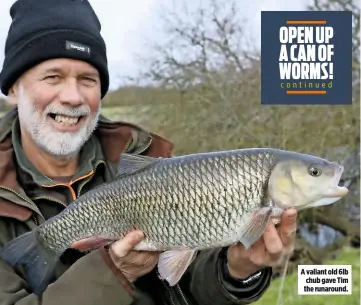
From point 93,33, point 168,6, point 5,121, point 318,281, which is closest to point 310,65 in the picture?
point 168,6

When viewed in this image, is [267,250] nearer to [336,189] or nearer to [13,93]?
[336,189]

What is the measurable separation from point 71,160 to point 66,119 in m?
0.12

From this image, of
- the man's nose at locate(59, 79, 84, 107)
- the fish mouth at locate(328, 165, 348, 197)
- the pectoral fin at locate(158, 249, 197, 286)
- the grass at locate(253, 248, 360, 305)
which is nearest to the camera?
the fish mouth at locate(328, 165, 348, 197)

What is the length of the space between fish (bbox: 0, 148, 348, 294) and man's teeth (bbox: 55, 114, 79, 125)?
234mm

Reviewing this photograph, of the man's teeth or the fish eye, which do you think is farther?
the man's teeth

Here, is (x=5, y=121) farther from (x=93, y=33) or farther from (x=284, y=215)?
(x=284, y=215)

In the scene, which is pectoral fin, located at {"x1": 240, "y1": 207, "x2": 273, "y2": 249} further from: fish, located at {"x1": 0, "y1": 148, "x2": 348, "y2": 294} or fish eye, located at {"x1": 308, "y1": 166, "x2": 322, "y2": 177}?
fish eye, located at {"x1": 308, "y1": 166, "x2": 322, "y2": 177}

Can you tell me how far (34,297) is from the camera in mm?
1129

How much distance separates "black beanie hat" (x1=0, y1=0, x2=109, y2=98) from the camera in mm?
1312

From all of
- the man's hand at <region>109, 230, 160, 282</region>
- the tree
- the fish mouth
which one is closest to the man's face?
the man's hand at <region>109, 230, 160, 282</region>

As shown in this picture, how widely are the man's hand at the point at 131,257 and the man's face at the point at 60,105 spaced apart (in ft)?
1.07

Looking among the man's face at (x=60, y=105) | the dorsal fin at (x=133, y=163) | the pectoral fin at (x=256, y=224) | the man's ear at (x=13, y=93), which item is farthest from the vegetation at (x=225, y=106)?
the pectoral fin at (x=256, y=224)

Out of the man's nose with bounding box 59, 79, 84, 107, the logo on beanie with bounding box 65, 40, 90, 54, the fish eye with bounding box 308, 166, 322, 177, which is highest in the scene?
the logo on beanie with bounding box 65, 40, 90, 54

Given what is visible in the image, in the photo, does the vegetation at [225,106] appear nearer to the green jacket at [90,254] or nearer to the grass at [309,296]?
the grass at [309,296]
